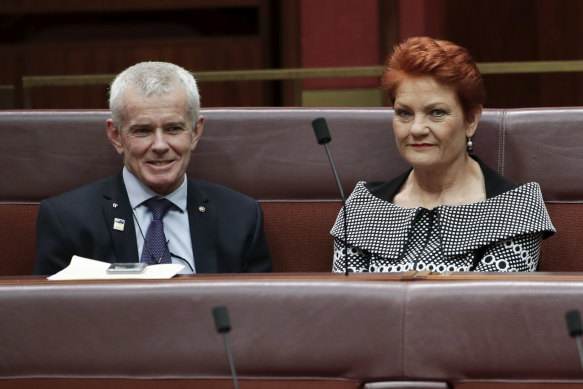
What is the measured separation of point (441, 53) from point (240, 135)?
43 centimetres

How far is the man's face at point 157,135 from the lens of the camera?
1812 millimetres

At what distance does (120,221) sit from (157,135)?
17cm

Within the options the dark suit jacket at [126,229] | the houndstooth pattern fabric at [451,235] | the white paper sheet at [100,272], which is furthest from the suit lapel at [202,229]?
the white paper sheet at [100,272]

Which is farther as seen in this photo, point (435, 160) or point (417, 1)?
point (417, 1)

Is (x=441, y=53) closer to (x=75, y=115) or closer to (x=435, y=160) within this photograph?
(x=435, y=160)

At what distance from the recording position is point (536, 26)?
3762 millimetres

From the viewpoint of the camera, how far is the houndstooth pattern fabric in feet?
5.68

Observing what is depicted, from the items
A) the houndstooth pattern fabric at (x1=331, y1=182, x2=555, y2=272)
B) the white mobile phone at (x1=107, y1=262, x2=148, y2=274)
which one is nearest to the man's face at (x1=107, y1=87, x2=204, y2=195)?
the houndstooth pattern fabric at (x1=331, y1=182, x2=555, y2=272)

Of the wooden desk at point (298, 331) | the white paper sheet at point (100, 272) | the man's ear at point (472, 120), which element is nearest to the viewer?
the wooden desk at point (298, 331)

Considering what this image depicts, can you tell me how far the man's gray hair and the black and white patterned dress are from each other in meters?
0.37

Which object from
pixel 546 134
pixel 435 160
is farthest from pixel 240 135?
pixel 546 134

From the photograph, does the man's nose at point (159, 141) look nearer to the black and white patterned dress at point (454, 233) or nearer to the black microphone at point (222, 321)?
the black and white patterned dress at point (454, 233)

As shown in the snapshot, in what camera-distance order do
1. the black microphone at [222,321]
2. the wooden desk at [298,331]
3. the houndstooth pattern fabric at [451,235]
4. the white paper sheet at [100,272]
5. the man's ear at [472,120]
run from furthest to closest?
the man's ear at [472,120] → the houndstooth pattern fabric at [451,235] → the white paper sheet at [100,272] → the wooden desk at [298,331] → the black microphone at [222,321]

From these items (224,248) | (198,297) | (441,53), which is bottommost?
(224,248)
